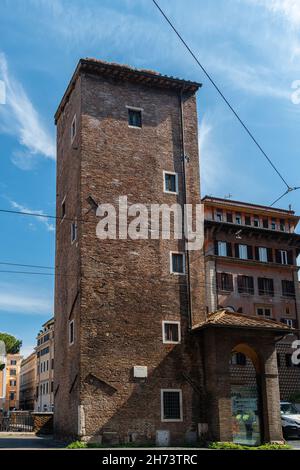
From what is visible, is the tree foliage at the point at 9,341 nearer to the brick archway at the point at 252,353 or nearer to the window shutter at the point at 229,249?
the window shutter at the point at 229,249

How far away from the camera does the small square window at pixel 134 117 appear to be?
31.1 m

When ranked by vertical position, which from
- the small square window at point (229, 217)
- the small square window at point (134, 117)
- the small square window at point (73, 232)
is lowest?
the small square window at point (73, 232)

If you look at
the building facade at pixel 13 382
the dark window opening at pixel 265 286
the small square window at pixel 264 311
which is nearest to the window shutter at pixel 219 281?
the dark window opening at pixel 265 286

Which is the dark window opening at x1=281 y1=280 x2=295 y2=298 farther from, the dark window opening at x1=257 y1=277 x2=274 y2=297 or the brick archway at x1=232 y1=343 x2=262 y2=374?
the brick archway at x1=232 y1=343 x2=262 y2=374

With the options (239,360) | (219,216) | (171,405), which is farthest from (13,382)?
(171,405)

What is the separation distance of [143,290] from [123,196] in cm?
485

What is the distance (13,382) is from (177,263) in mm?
113131

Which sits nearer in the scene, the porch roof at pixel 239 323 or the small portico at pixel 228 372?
the small portico at pixel 228 372

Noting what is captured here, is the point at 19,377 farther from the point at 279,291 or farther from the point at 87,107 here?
the point at 87,107

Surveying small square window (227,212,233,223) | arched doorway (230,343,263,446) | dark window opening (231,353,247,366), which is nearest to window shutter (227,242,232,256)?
small square window (227,212,233,223)

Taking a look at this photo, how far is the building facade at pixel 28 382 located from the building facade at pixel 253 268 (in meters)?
63.1

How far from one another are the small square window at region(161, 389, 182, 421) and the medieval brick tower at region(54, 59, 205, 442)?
0.05 meters

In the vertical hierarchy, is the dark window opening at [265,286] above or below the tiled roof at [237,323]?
above

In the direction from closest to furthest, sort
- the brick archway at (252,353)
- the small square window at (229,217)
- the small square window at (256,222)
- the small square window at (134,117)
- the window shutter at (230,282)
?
1. the brick archway at (252,353)
2. the small square window at (134,117)
3. the window shutter at (230,282)
4. the small square window at (229,217)
5. the small square window at (256,222)
